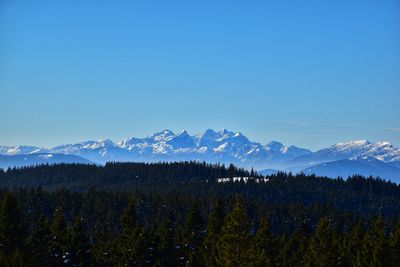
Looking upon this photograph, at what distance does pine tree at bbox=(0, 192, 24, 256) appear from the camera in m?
65.3

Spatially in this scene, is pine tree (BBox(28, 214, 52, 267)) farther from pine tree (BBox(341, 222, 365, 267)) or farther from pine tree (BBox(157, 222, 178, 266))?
pine tree (BBox(341, 222, 365, 267))

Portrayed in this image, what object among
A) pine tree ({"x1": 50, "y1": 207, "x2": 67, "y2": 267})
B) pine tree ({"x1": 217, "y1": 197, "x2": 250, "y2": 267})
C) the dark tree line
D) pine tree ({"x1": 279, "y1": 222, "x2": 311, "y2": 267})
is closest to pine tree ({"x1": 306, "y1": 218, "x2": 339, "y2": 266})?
the dark tree line

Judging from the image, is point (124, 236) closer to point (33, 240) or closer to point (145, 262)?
point (145, 262)

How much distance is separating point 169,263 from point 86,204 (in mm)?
85302

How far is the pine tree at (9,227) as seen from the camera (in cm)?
6531

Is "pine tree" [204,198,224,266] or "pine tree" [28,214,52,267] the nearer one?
"pine tree" [28,214,52,267]

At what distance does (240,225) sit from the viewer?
51125 mm

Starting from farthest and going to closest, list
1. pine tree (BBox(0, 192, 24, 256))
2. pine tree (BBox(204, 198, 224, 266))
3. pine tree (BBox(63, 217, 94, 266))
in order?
pine tree (BBox(204, 198, 224, 266)) → pine tree (BBox(63, 217, 94, 266)) → pine tree (BBox(0, 192, 24, 256))

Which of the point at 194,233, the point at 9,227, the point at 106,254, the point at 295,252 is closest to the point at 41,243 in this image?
the point at 9,227

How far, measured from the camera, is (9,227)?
65.6 m

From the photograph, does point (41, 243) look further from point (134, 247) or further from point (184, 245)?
point (184, 245)

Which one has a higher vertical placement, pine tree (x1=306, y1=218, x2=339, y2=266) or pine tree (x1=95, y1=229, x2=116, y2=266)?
pine tree (x1=306, y1=218, x2=339, y2=266)

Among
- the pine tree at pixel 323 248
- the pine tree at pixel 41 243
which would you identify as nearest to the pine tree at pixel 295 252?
the pine tree at pixel 323 248

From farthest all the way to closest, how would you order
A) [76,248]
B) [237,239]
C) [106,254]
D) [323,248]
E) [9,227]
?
[106,254]
[76,248]
[323,248]
[9,227]
[237,239]
